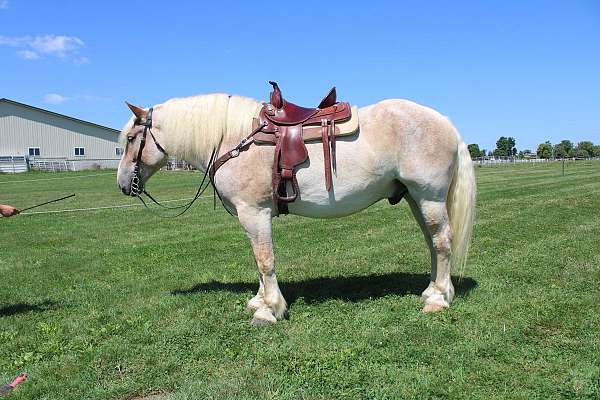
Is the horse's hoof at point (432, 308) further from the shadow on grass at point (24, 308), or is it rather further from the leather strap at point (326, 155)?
the shadow on grass at point (24, 308)

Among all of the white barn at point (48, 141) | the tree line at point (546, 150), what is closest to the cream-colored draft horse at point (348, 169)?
the white barn at point (48, 141)

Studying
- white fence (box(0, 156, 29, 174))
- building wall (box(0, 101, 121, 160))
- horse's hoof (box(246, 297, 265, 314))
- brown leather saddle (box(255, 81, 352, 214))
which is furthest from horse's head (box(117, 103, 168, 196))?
building wall (box(0, 101, 121, 160))

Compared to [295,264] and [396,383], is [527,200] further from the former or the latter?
[396,383]

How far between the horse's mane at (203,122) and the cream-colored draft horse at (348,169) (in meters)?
0.01

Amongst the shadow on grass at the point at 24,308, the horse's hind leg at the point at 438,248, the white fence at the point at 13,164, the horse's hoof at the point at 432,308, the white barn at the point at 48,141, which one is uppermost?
the white barn at the point at 48,141

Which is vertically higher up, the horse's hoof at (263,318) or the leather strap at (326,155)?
the leather strap at (326,155)

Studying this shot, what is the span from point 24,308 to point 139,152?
2383 mm

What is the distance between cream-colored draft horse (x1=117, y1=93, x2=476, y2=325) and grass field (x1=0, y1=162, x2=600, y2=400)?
2.00 feet

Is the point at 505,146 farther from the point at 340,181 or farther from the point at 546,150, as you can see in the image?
the point at 340,181

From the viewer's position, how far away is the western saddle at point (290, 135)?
4910 mm

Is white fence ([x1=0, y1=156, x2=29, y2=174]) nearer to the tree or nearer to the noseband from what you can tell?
the noseband

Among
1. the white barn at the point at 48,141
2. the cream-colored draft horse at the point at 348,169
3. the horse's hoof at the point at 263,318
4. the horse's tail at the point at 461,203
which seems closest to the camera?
the horse's hoof at the point at 263,318

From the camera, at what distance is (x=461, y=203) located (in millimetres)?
5316

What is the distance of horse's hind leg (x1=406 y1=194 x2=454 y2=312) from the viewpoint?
516cm
